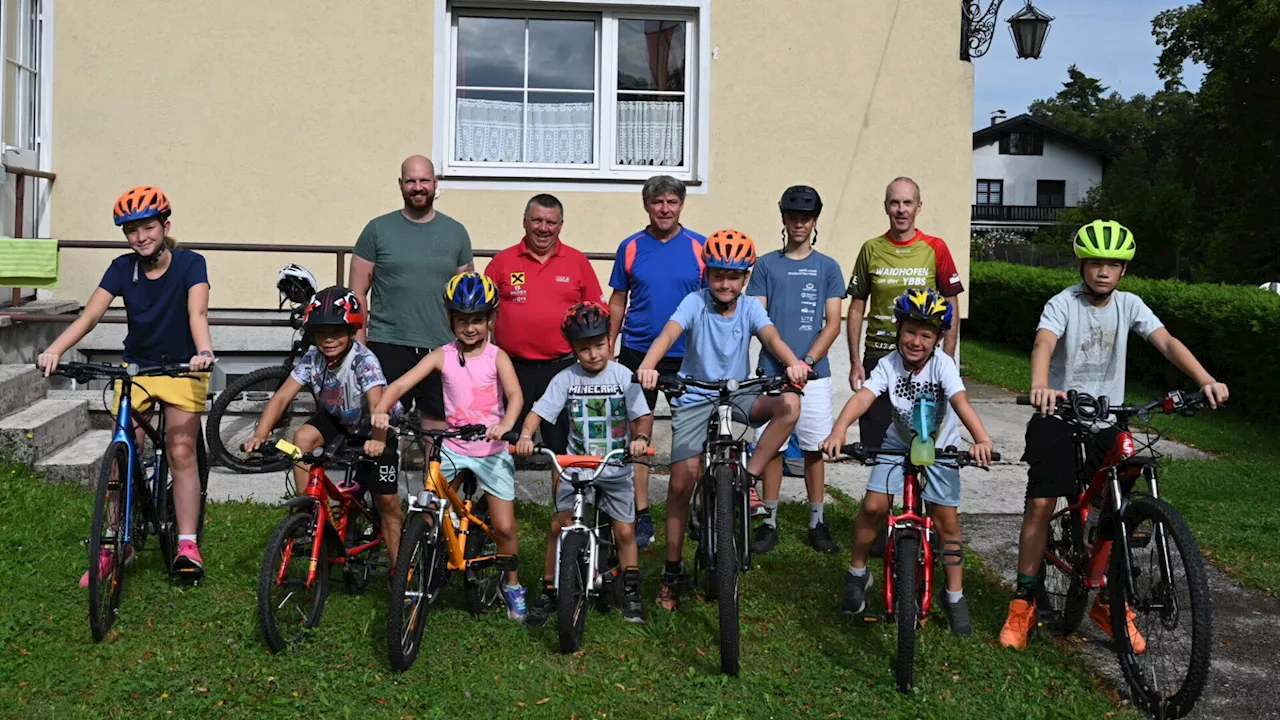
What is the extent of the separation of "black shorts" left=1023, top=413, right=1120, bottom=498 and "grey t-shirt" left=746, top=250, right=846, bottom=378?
1.52 m

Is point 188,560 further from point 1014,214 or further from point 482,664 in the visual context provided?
point 1014,214

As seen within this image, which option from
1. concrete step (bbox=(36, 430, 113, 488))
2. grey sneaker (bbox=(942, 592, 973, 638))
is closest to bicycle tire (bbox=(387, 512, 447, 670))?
grey sneaker (bbox=(942, 592, 973, 638))

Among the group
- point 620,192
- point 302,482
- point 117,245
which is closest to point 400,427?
point 302,482

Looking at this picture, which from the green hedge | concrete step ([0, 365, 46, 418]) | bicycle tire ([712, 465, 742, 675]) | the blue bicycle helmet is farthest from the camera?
the green hedge

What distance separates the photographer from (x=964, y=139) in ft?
34.6

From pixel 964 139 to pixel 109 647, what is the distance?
7699mm

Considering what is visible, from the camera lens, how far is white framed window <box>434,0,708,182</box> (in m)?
10.4

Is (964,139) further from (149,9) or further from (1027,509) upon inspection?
(149,9)

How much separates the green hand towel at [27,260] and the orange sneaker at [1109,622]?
7.16 m

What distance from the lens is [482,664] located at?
5.36 meters

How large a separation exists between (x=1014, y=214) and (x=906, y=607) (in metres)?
72.5

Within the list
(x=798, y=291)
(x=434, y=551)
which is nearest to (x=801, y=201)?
(x=798, y=291)

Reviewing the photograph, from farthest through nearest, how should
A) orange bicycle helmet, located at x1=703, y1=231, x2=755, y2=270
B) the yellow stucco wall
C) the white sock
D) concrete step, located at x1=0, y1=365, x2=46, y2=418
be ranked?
the yellow stucco wall, concrete step, located at x1=0, y1=365, x2=46, y2=418, the white sock, orange bicycle helmet, located at x1=703, y1=231, x2=755, y2=270

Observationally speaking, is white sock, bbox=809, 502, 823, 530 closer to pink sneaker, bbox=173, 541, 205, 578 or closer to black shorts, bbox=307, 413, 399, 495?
black shorts, bbox=307, 413, 399, 495
